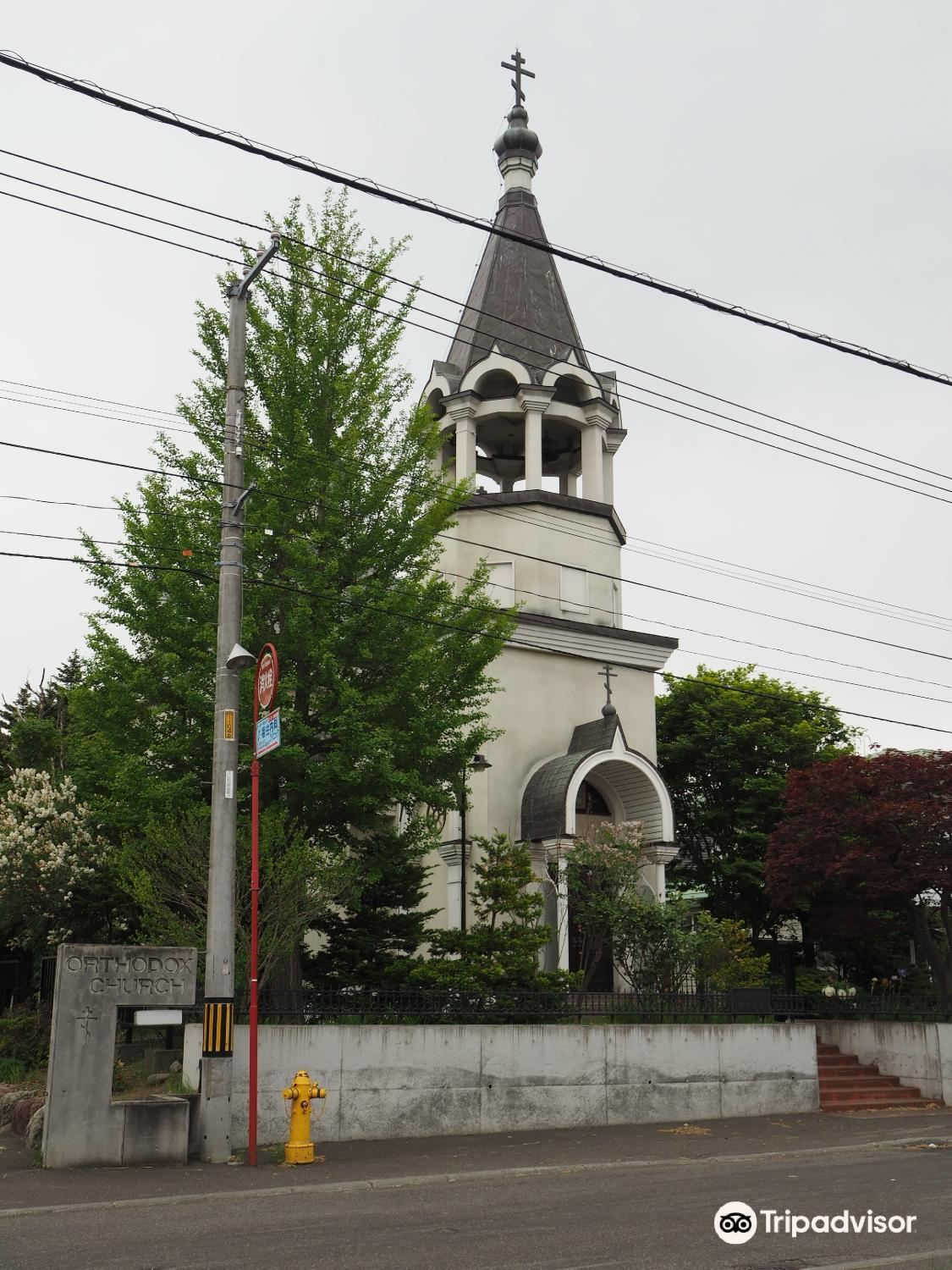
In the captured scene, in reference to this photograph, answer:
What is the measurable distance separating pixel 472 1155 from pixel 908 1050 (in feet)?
35.0

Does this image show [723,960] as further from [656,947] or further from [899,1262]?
[899,1262]

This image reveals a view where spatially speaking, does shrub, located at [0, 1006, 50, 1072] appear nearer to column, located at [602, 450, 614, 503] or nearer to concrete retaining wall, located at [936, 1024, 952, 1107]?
concrete retaining wall, located at [936, 1024, 952, 1107]

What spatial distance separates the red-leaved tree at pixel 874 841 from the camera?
2255 centimetres

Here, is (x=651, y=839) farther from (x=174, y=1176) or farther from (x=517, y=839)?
(x=174, y=1176)

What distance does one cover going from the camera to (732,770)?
34.1m

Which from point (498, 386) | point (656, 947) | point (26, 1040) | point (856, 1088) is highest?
point (498, 386)

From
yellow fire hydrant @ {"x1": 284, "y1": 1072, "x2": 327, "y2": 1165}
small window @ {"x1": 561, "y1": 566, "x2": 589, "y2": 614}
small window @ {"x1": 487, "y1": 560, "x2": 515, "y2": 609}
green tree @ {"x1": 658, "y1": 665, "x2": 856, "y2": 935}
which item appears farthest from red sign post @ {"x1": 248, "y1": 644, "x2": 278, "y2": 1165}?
green tree @ {"x1": 658, "y1": 665, "x2": 856, "y2": 935}

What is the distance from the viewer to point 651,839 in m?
25.5


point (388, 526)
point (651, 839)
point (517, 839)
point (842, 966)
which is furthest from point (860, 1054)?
point (388, 526)

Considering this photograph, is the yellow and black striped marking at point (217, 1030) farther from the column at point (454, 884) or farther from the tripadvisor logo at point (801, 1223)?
the column at point (454, 884)

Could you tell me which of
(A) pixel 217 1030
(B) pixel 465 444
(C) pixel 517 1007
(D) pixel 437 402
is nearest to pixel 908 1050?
(C) pixel 517 1007

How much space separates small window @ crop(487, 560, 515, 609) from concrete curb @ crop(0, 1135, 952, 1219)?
14.6 m

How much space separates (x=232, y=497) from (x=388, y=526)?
487 centimetres

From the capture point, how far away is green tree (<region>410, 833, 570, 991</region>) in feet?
59.7
